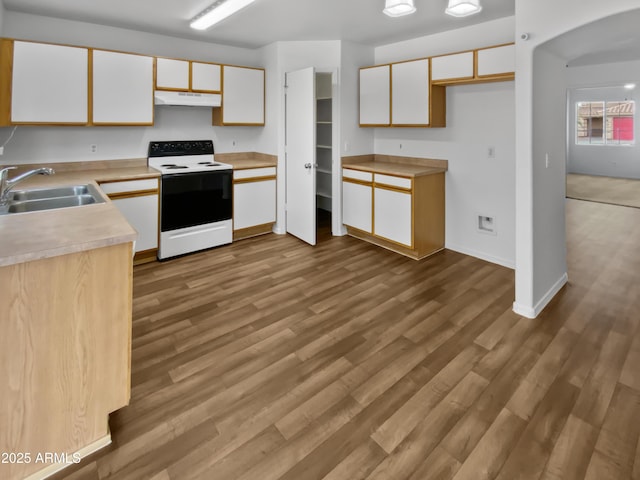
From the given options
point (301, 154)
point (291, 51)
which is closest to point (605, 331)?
point (301, 154)

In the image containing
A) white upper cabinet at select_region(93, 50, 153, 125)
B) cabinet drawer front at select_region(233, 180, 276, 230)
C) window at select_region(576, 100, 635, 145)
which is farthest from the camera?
window at select_region(576, 100, 635, 145)

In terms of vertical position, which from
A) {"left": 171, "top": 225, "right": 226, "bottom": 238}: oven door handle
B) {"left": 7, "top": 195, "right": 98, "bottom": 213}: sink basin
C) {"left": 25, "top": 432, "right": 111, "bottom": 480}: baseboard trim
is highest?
{"left": 7, "top": 195, "right": 98, "bottom": 213}: sink basin

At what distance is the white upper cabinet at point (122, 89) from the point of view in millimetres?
3900

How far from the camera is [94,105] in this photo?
154 inches

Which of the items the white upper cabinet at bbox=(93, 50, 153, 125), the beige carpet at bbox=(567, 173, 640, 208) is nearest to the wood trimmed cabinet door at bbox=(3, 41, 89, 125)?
the white upper cabinet at bbox=(93, 50, 153, 125)

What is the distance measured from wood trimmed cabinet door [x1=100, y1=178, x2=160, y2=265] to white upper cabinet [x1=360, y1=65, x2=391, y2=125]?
270 centimetres

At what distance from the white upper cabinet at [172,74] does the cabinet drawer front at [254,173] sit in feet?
3.68

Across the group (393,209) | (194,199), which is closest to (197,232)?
(194,199)

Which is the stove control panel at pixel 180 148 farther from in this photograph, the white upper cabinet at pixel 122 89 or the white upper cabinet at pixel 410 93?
the white upper cabinet at pixel 410 93

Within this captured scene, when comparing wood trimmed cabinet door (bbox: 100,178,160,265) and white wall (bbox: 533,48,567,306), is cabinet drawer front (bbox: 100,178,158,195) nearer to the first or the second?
wood trimmed cabinet door (bbox: 100,178,160,265)

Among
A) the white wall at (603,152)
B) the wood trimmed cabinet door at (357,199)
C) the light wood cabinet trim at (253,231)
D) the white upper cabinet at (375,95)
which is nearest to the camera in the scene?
the white upper cabinet at (375,95)

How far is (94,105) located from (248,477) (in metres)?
3.85

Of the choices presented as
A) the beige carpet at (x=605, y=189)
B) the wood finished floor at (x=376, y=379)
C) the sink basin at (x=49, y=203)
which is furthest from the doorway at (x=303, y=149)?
the beige carpet at (x=605, y=189)

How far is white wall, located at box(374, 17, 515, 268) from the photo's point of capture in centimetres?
392
